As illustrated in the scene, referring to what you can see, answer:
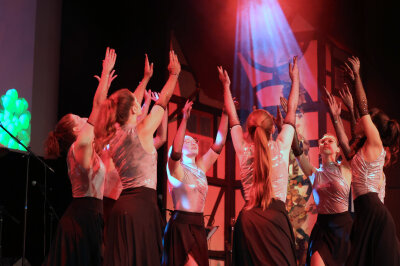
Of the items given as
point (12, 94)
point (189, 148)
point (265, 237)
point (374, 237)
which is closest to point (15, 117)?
point (12, 94)

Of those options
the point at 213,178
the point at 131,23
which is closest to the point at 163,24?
the point at 131,23

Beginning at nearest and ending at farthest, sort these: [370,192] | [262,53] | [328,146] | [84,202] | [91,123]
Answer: [91,123], [84,202], [370,192], [328,146], [262,53]

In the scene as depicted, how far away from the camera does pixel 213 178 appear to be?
8.36m

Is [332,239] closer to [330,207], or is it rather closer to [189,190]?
[330,207]

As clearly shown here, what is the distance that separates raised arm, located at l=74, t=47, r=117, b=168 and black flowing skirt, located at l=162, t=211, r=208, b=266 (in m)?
1.26

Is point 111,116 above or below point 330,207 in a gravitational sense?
above

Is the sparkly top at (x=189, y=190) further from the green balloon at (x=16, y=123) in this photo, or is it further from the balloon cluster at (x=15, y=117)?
the green balloon at (x=16, y=123)

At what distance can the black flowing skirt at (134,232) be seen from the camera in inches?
124

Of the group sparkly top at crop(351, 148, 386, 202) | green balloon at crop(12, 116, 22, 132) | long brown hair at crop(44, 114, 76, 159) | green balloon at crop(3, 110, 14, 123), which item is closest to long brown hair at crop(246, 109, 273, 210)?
sparkly top at crop(351, 148, 386, 202)

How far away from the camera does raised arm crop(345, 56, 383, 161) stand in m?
3.69

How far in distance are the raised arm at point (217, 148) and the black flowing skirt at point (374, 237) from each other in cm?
142

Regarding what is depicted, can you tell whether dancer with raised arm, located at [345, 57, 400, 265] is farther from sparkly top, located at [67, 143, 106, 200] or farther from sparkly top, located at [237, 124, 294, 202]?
sparkly top, located at [67, 143, 106, 200]

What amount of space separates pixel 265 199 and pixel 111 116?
1.20 metres

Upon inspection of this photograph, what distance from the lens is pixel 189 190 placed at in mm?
4691
